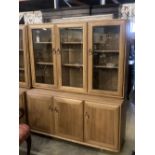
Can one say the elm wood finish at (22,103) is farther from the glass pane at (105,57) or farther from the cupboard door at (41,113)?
the glass pane at (105,57)

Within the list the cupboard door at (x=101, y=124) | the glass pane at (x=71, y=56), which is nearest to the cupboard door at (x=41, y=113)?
the glass pane at (x=71, y=56)

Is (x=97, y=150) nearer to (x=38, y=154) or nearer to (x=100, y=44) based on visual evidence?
(x=38, y=154)

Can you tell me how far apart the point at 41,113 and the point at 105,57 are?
1.07 metres

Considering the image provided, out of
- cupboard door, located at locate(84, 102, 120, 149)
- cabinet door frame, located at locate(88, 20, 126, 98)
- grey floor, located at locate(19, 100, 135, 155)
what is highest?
cabinet door frame, located at locate(88, 20, 126, 98)

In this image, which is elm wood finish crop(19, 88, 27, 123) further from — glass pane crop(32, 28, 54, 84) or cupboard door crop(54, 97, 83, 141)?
cupboard door crop(54, 97, 83, 141)

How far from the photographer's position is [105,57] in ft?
7.13

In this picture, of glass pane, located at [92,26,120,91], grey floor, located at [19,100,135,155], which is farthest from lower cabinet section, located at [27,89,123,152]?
glass pane, located at [92,26,120,91]

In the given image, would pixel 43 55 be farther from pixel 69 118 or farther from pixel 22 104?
pixel 69 118

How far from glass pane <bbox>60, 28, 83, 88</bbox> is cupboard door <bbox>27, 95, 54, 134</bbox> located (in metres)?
0.33

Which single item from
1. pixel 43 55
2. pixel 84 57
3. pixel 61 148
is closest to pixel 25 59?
pixel 43 55

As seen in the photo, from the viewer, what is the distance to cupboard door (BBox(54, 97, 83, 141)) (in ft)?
7.20

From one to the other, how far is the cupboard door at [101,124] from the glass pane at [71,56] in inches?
13.9
